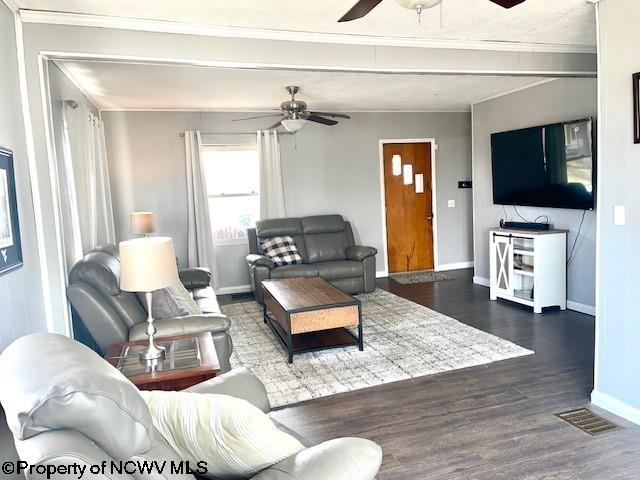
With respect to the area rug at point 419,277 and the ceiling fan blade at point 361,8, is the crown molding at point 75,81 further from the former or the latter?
the area rug at point 419,277

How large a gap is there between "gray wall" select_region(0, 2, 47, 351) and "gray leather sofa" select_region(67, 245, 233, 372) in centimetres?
23

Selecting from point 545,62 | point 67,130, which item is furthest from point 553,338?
point 67,130

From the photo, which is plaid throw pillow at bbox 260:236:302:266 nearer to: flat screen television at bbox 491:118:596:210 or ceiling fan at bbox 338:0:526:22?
flat screen television at bbox 491:118:596:210

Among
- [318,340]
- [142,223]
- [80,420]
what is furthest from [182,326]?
[142,223]

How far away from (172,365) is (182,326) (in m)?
0.64

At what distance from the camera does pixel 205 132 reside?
6.36 m

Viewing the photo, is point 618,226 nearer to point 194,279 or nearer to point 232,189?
point 194,279

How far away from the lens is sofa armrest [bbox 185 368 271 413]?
185 centimetres

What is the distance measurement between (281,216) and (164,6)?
4.08 m

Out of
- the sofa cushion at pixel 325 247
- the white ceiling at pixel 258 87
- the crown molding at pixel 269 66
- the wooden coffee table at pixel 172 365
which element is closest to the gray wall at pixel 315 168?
the white ceiling at pixel 258 87

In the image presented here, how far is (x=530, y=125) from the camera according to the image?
5.46 metres

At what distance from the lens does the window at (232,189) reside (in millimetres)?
6536

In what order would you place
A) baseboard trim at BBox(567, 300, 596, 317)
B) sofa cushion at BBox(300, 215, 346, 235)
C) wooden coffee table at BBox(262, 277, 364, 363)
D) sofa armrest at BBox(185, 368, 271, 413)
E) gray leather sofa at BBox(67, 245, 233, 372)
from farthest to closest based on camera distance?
sofa cushion at BBox(300, 215, 346, 235) → baseboard trim at BBox(567, 300, 596, 317) → wooden coffee table at BBox(262, 277, 364, 363) → gray leather sofa at BBox(67, 245, 233, 372) → sofa armrest at BBox(185, 368, 271, 413)

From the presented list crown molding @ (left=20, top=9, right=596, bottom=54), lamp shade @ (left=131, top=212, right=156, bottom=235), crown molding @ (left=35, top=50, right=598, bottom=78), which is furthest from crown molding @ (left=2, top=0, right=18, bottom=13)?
lamp shade @ (left=131, top=212, right=156, bottom=235)
